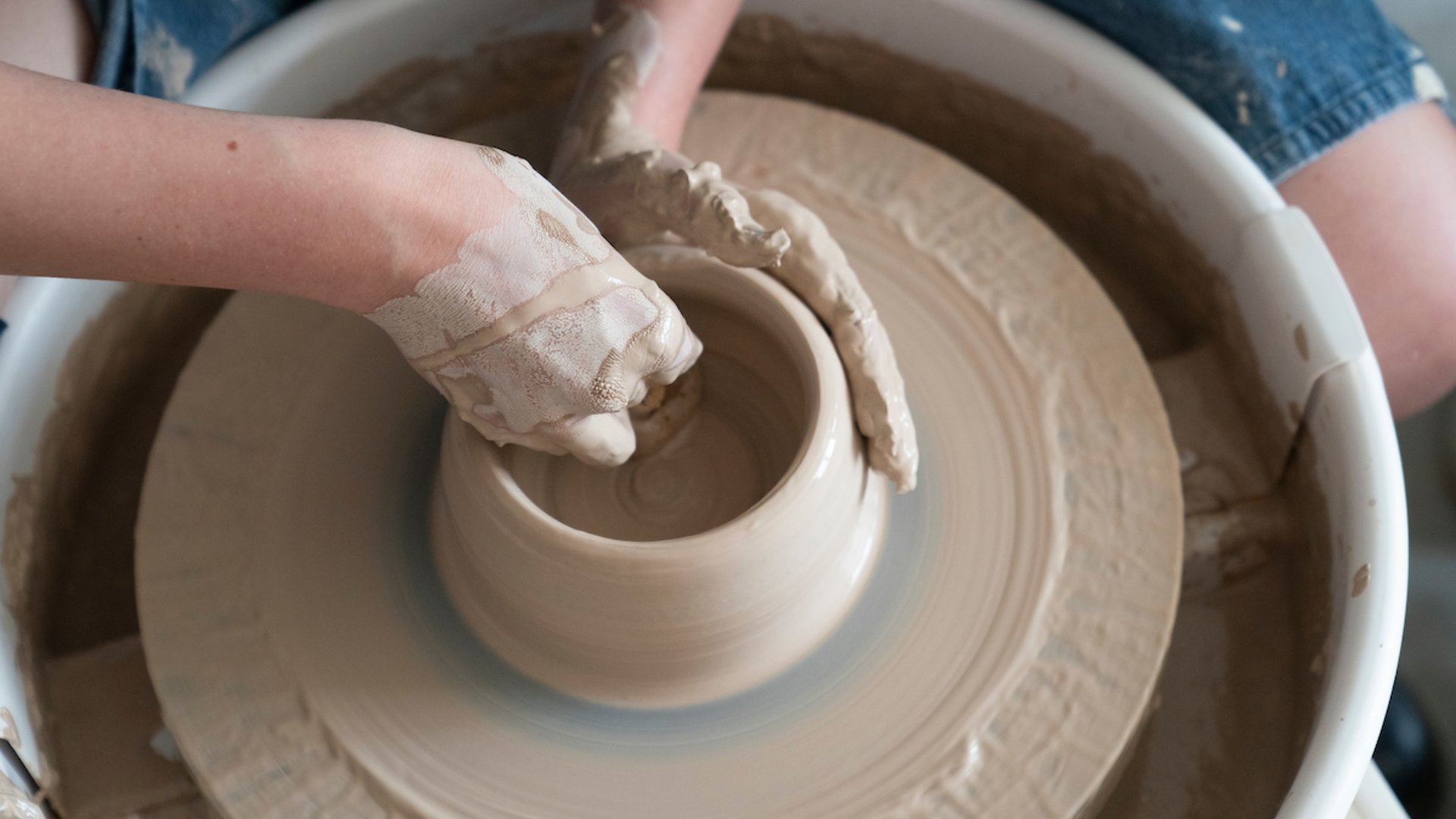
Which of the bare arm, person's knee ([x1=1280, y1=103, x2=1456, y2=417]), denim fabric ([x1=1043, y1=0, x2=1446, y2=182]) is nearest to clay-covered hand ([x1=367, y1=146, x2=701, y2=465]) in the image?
the bare arm

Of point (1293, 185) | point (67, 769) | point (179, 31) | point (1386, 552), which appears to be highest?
point (1293, 185)

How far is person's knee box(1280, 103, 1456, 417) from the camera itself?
1.55 m

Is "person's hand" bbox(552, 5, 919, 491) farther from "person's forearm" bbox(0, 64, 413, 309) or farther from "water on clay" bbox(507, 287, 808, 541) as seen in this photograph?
"person's forearm" bbox(0, 64, 413, 309)

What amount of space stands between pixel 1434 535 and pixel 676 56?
1668 mm

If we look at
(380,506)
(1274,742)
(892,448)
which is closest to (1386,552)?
(1274,742)

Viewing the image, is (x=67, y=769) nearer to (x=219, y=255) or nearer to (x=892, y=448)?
(x=219, y=255)

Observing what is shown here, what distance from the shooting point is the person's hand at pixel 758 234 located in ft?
3.57

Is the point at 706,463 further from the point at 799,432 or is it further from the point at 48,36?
the point at 48,36

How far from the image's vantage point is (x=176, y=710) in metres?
1.20

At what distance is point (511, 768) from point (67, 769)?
1.84ft

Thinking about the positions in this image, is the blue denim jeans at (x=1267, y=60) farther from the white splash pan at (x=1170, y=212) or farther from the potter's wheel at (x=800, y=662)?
the potter's wheel at (x=800, y=662)

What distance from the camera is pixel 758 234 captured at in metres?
1.06

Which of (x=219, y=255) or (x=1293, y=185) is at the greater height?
(x=1293, y=185)

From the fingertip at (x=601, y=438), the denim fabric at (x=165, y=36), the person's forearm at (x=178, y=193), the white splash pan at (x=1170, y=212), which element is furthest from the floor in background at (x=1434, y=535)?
the denim fabric at (x=165, y=36)
